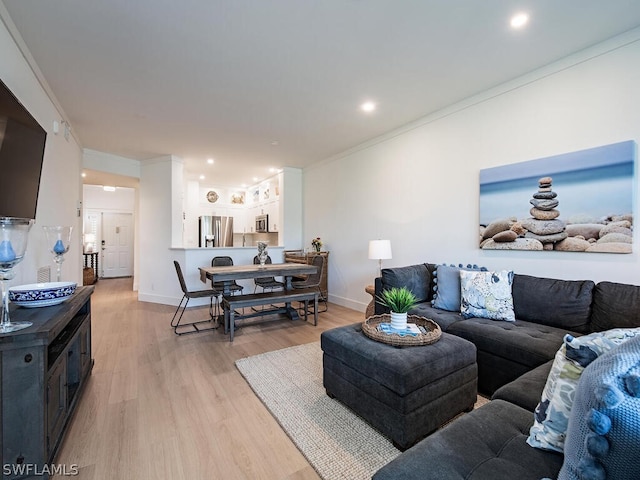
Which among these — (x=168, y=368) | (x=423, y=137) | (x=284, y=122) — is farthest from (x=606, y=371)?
(x=284, y=122)

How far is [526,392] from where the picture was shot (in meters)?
1.41

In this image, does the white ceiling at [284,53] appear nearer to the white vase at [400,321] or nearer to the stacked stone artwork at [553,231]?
the stacked stone artwork at [553,231]

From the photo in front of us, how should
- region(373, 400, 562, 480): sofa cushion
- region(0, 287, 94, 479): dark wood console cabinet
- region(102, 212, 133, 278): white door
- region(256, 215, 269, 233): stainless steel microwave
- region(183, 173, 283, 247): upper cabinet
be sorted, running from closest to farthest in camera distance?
region(373, 400, 562, 480): sofa cushion < region(0, 287, 94, 479): dark wood console cabinet < region(183, 173, 283, 247): upper cabinet < region(256, 215, 269, 233): stainless steel microwave < region(102, 212, 133, 278): white door

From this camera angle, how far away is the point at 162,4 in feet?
6.33

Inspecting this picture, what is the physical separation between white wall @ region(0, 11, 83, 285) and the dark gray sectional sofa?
310 centimetres

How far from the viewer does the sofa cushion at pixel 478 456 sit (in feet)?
3.14

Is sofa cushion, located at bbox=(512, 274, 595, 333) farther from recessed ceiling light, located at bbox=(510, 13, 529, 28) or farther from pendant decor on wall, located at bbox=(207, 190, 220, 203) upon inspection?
pendant decor on wall, located at bbox=(207, 190, 220, 203)

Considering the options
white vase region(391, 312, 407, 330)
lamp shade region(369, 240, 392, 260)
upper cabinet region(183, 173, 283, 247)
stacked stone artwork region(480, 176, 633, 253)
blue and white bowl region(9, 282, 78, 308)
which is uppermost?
upper cabinet region(183, 173, 283, 247)

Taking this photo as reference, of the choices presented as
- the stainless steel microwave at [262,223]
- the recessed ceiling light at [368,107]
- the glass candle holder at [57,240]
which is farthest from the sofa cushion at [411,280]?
the stainless steel microwave at [262,223]

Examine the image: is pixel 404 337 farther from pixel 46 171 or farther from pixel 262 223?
pixel 262 223

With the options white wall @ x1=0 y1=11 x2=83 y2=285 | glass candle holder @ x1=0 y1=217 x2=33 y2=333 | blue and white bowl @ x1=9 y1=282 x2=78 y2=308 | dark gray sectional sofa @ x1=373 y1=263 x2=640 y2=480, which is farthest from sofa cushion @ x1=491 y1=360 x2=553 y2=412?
white wall @ x1=0 y1=11 x2=83 y2=285

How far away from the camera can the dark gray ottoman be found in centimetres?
168

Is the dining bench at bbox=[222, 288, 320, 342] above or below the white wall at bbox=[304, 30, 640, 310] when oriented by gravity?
below

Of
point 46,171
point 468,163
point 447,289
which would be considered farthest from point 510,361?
point 46,171
